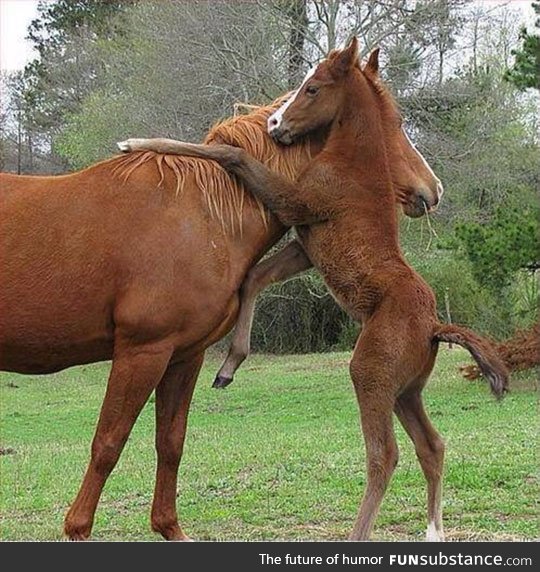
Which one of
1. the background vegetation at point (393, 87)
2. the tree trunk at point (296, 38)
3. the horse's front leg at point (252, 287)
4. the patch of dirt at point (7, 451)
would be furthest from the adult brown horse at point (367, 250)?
the tree trunk at point (296, 38)

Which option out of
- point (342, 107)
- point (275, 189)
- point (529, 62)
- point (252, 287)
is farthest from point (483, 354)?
point (529, 62)

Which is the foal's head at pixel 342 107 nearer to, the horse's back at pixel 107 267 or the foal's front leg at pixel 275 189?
the foal's front leg at pixel 275 189

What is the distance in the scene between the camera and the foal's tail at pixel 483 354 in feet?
13.3

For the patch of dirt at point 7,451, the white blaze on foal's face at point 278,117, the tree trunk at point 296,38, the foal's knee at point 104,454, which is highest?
the tree trunk at point 296,38

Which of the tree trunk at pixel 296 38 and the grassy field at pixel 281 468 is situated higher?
the tree trunk at pixel 296 38

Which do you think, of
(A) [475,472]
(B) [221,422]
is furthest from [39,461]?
(A) [475,472]

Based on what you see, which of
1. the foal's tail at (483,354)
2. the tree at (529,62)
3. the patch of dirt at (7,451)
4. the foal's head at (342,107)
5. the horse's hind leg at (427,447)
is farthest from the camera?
the tree at (529,62)

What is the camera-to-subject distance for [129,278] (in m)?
4.14

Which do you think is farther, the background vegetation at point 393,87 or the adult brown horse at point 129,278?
the background vegetation at point 393,87

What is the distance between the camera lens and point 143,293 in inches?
161

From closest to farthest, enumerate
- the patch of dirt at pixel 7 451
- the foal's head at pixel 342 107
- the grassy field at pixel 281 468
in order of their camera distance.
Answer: the foal's head at pixel 342 107, the grassy field at pixel 281 468, the patch of dirt at pixel 7 451

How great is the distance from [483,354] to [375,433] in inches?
24.1
